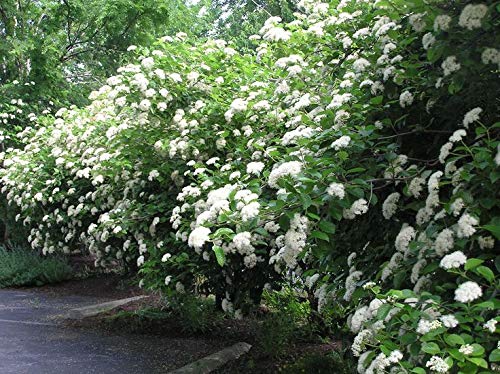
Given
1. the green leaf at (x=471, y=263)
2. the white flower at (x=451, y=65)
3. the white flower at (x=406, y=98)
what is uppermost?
the white flower at (x=451, y=65)

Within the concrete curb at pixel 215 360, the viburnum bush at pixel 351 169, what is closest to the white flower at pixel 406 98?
the viburnum bush at pixel 351 169

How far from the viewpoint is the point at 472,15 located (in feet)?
6.52

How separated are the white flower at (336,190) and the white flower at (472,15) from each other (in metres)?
0.80

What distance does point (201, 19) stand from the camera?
14562 mm

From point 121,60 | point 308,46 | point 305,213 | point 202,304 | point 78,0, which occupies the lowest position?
point 202,304

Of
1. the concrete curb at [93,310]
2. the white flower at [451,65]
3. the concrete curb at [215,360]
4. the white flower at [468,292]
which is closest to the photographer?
the white flower at [468,292]

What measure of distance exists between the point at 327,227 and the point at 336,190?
0.17 metres

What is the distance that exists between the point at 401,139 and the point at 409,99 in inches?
9.2

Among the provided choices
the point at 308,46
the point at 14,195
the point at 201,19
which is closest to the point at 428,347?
the point at 308,46

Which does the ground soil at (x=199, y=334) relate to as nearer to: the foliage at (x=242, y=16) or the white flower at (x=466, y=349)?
the white flower at (x=466, y=349)

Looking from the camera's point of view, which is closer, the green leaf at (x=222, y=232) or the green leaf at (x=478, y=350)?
the green leaf at (x=478, y=350)

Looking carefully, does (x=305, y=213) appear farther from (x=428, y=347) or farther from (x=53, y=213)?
(x=53, y=213)

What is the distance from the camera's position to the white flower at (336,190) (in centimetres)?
235

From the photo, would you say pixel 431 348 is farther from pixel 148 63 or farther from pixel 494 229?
pixel 148 63
